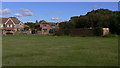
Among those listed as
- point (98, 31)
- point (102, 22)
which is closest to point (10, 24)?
point (102, 22)

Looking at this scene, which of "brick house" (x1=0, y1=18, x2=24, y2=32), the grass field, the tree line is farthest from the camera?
"brick house" (x1=0, y1=18, x2=24, y2=32)

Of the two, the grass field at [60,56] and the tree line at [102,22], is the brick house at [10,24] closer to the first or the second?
the tree line at [102,22]

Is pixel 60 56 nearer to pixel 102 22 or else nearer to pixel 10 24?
pixel 102 22

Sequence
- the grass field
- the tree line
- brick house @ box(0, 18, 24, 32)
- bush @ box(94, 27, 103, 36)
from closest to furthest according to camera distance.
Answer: the grass field, bush @ box(94, 27, 103, 36), the tree line, brick house @ box(0, 18, 24, 32)

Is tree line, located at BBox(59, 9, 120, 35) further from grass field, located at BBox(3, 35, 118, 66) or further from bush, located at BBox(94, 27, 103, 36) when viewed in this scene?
grass field, located at BBox(3, 35, 118, 66)

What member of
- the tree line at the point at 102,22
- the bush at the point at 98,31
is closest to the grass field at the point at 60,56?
the bush at the point at 98,31

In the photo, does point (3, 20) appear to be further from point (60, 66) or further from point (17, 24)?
point (60, 66)

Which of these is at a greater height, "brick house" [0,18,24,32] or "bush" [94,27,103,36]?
"brick house" [0,18,24,32]

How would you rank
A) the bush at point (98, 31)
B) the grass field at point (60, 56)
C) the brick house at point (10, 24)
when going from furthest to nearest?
1. the brick house at point (10, 24)
2. the bush at point (98, 31)
3. the grass field at point (60, 56)

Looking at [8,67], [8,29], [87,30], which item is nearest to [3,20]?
[8,29]

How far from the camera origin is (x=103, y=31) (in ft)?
125

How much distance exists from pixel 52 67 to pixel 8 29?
66299mm

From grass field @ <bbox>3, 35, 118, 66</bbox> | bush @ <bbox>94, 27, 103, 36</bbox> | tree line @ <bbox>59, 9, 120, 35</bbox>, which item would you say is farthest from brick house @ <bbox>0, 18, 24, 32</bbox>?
grass field @ <bbox>3, 35, 118, 66</bbox>

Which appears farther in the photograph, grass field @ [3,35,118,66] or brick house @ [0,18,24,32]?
brick house @ [0,18,24,32]
